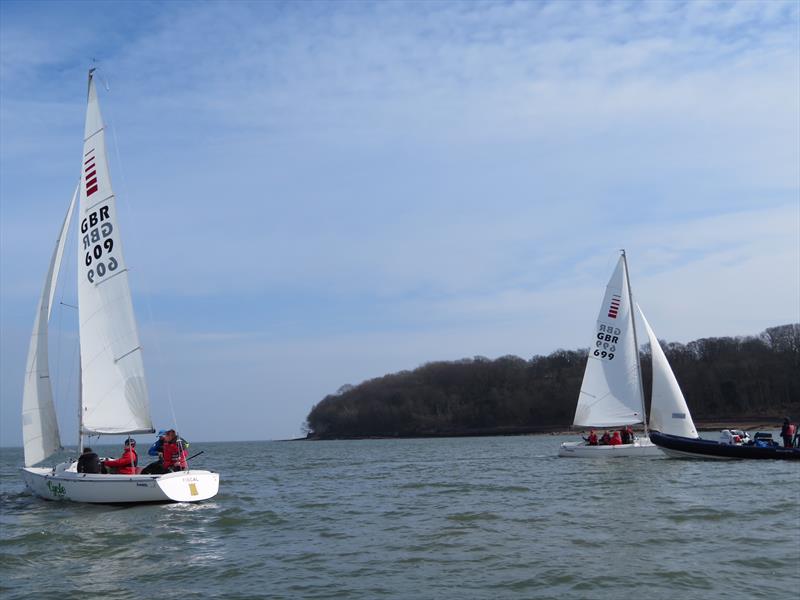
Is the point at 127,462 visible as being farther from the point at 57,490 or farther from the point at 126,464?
the point at 57,490

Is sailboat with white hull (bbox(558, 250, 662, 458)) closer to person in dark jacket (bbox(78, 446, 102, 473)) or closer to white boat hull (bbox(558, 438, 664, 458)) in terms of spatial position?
white boat hull (bbox(558, 438, 664, 458))

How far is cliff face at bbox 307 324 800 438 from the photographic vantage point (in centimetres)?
9350

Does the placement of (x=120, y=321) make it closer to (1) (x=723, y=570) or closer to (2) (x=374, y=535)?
(2) (x=374, y=535)

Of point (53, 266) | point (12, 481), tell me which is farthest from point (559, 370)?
point (53, 266)

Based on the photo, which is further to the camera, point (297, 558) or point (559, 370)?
point (559, 370)

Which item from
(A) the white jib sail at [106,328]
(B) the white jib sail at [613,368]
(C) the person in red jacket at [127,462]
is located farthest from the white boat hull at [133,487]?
(B) the white jib sail at [613,368]

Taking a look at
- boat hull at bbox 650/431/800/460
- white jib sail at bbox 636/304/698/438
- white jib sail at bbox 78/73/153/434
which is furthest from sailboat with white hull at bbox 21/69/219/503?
white jib sail at bbox 636/304/698/438

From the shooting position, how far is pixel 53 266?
23.7 metres

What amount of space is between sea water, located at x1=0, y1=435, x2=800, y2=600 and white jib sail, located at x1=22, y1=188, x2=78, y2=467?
1.69 meters

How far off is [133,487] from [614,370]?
2293cm

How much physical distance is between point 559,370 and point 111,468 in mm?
106005

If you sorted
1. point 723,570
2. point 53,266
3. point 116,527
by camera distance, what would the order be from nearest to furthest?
point 723,570 < point 116,527 < point 53,266

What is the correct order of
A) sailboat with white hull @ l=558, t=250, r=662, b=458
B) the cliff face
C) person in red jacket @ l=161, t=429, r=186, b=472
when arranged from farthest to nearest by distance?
the cliff face
sailboat with white hull @ l=558, t=250, r=662, b=458
person in red jacket @ l=161, t=429, r=186, b=472

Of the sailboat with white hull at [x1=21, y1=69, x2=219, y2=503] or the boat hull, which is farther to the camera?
the boat hull
